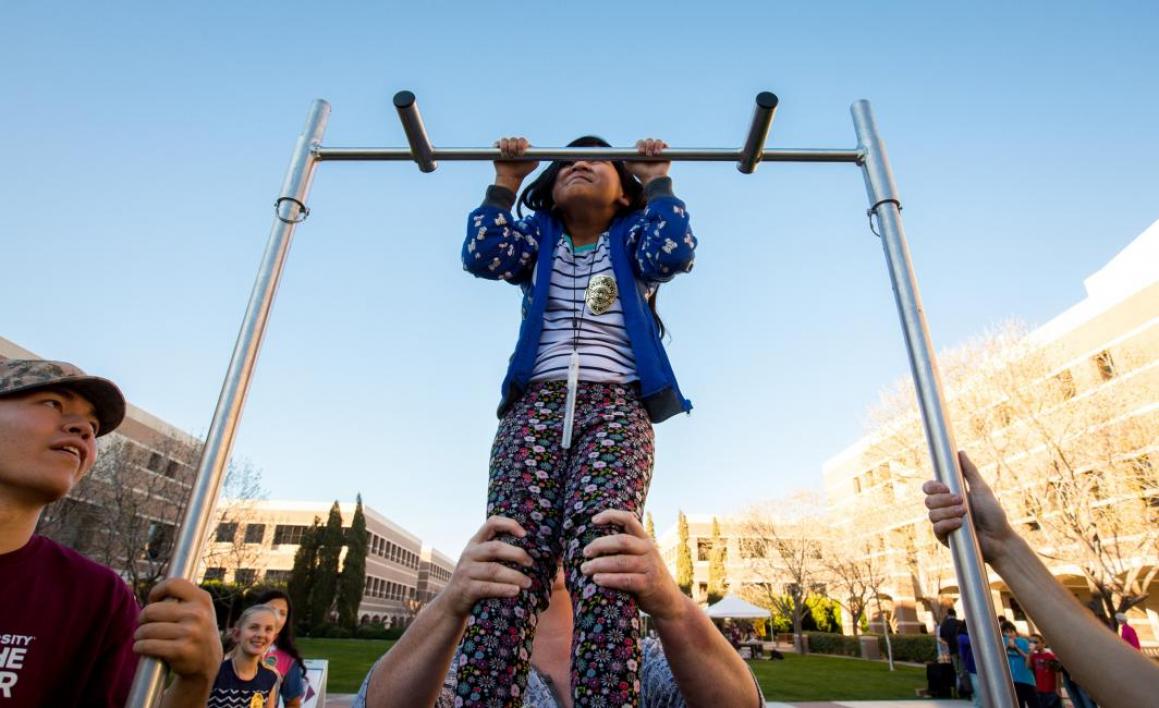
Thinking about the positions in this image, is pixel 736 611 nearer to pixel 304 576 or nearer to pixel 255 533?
pixel 304 576

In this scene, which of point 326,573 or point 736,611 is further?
point 326,573

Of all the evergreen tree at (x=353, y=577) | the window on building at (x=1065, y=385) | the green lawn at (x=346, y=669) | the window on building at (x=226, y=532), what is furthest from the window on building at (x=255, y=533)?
the window on building at (x=1065, y=385)

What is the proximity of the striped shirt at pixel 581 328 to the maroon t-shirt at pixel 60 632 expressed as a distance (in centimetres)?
142

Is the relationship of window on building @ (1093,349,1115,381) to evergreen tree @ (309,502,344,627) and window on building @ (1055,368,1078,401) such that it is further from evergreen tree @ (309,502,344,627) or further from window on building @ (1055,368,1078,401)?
evergreen tree @ (309,502,344,627)

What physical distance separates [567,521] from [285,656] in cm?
525

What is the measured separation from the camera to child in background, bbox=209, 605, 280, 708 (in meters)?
4.70

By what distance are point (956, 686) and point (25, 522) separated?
20.4 m

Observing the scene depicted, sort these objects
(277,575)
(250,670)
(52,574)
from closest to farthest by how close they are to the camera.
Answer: (52,574)
(250,670)
(277,575)

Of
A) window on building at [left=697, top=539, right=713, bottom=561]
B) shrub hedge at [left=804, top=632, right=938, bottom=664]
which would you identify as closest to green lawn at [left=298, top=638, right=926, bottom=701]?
shrub hedge at [left=804, top=632, right=938, bottom=664]

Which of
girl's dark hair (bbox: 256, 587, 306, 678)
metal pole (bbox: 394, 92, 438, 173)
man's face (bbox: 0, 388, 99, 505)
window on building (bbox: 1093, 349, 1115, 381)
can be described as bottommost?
girl's dark hair (bbox: 256, 587, 306, 678)

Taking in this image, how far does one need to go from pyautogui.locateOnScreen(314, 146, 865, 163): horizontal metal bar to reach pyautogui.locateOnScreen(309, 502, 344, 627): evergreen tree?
48268mm

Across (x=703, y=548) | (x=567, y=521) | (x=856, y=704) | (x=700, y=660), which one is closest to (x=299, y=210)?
(x=567, y=521)

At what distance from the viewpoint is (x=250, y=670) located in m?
4.89

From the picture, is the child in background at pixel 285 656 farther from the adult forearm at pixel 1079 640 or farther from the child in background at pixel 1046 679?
the child in background at pixel 1046 679
